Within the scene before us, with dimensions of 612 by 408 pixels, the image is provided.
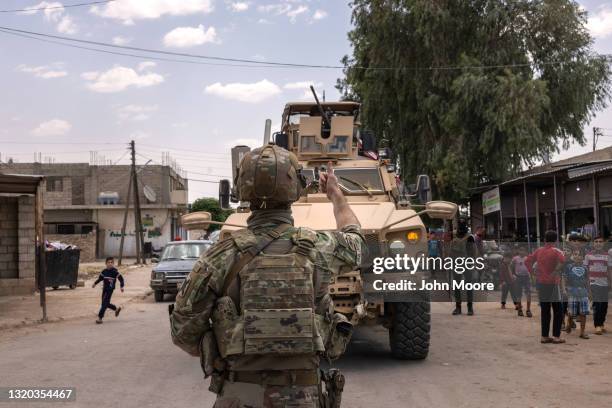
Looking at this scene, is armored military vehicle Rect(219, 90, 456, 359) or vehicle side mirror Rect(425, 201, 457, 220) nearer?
armored military vehicle Rect(219, 90, 456, 359)

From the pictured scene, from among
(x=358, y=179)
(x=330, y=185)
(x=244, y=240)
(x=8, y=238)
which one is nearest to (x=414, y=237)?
(x=358, y=179)

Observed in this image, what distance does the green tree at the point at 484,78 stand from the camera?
23.7 m

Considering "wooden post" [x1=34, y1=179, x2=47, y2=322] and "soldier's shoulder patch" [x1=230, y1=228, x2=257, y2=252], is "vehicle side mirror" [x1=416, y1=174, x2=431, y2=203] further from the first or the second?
"wooden post" [x1=34, y1=179, x2=47, y2=322]

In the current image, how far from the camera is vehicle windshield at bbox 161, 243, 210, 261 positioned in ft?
61.0

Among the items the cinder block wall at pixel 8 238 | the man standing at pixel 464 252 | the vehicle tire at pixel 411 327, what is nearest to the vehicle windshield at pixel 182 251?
the cinder block wall at pixel 8 238

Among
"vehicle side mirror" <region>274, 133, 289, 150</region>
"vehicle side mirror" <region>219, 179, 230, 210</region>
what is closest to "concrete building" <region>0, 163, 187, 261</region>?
"vehicle side mirror" <region>274, 133, 289, 150</region>

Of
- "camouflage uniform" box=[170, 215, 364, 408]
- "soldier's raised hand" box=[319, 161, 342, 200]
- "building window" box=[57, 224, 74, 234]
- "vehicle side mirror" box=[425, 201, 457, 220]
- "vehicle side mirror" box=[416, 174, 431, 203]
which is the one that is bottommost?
"camouflage uniform" box=[170, 215, 364, 408]

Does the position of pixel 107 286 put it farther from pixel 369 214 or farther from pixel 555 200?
pixel 555 200

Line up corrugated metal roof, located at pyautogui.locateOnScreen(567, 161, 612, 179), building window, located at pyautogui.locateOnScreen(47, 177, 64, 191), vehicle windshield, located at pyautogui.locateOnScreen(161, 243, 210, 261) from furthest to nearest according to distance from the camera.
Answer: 1. building window, located at pyautogui.locateOnScreen(47, 177, 64, 191)
2. vehicle windshield, located at pyautogui.locateOnScreen(161, 243, 210, 261)
3. corrugated metal roof, located at pyautogui.locateOnScreen(567, 161, 612, 179)

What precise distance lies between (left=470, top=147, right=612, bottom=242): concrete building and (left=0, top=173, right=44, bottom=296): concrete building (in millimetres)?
12937

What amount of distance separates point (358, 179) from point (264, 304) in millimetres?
6718

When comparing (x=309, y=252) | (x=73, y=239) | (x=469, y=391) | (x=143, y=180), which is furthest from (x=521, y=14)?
(x=143, y=180)

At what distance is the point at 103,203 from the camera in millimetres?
51938

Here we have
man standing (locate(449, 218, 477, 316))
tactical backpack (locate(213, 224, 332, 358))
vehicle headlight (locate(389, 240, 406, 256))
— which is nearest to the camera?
tactical backpack (locate(213, 224, 332, 358))
